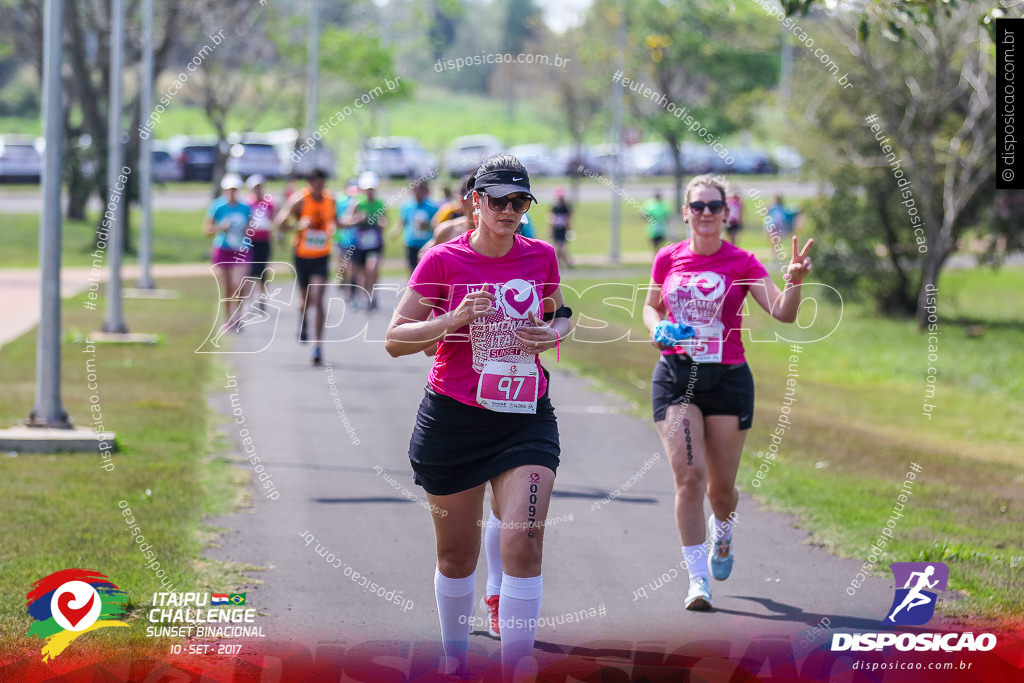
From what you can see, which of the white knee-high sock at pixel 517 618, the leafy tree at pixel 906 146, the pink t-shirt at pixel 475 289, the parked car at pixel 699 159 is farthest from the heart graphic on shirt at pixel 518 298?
the parked car at pixel 699 159

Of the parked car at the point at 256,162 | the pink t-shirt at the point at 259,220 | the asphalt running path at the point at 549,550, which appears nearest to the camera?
the asphalt running path at the point at 549,550

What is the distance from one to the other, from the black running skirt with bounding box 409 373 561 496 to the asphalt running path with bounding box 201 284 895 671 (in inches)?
40.5

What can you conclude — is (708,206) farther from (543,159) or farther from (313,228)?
(543,159)

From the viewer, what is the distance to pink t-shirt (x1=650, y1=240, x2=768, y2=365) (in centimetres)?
623

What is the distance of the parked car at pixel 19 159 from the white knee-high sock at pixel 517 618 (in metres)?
47.2

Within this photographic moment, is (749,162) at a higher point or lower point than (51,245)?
higher

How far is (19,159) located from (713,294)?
46.8 meters

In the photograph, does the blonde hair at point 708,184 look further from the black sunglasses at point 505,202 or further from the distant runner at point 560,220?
the distant runner at point 560,220

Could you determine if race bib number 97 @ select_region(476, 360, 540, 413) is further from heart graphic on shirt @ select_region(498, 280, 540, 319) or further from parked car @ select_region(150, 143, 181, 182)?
parked car @ select_region(150, 143, 181, 182)

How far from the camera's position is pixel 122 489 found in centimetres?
812

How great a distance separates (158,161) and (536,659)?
46.7m

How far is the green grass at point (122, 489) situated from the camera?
6215 mm

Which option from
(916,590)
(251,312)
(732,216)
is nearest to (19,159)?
(251,312)

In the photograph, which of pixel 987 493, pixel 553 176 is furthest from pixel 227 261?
pixel 553 176
